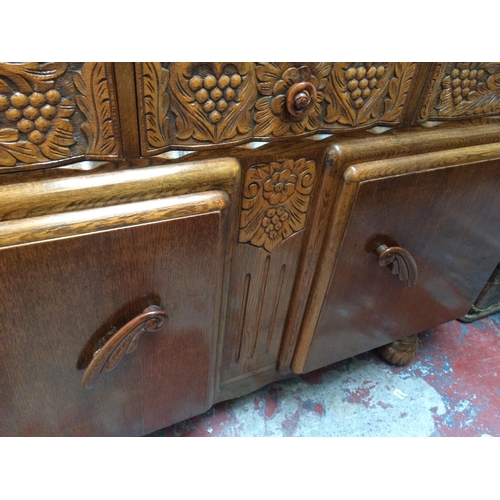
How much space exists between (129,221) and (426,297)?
462 millimetres

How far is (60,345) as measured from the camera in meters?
0.38

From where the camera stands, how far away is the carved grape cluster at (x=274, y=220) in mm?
446

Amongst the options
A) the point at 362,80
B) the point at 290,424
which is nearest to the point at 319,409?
the point at 290,424

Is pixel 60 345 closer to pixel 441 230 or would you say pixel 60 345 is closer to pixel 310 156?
pixel 310 156

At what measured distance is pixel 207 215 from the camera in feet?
1.22

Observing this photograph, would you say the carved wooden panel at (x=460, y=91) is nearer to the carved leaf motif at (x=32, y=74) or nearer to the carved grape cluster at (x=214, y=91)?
the carved grape cluster at (x=214, y=91)

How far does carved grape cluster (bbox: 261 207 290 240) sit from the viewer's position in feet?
1.46

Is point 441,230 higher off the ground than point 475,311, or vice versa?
point 441,230

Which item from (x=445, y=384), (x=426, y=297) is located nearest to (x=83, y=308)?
(x=426, y=297)

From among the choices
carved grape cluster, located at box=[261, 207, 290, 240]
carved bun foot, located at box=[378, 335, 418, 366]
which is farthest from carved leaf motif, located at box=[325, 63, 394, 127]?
carved bun foot, located at box=[378, 335, 418, 366]

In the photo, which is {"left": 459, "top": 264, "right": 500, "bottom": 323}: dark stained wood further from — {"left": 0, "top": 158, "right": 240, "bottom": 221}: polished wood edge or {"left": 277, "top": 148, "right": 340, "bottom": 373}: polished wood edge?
{"left": 0, "top": 158, "right": 240, "bottom": 221}: polished wood edge

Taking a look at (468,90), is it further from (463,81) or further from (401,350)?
(401,350)

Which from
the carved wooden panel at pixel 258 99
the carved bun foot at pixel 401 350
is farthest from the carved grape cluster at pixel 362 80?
the carved bun foot at pixel 401 350

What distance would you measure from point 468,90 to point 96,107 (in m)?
0.37
